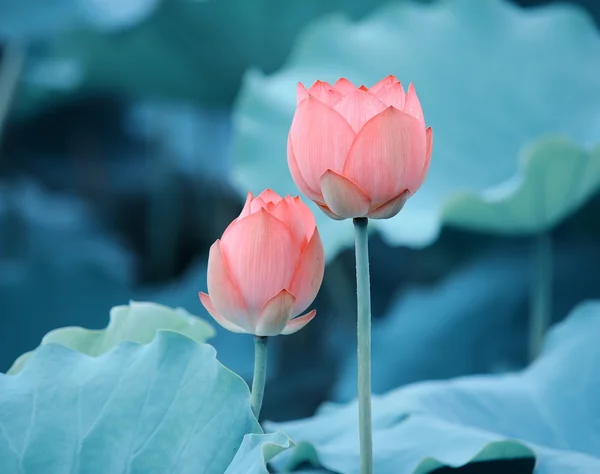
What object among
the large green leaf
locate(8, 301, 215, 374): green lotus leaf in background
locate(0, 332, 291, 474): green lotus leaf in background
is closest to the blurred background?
the large green leaf

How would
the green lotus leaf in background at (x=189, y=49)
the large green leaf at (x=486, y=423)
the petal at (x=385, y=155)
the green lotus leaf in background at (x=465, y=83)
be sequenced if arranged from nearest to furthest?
the petal at (x=385, y=155) < the large green leaf at (x=486, y=423) < the green lotus leaf in background at (x=465, y=83) < the green lotus leaf in background at (x=189, y=49)

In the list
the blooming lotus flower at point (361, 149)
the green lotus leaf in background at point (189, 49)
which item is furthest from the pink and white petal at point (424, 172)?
the green lotus leaf in background at point (189, 49)

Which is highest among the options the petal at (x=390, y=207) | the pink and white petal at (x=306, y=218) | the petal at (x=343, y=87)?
the petal at (x=343, y=87)

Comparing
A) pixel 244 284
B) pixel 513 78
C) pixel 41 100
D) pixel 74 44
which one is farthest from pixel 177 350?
pixel 41 100

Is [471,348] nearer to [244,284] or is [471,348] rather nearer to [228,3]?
[228,3]

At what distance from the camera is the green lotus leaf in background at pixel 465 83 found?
4.37 ft

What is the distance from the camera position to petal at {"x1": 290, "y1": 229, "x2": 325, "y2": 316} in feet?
1.63

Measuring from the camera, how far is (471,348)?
153cm

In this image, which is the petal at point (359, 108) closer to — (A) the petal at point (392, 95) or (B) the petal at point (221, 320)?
(A) the petal at point (392, 95)

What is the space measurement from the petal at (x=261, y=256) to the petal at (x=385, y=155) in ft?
0.19

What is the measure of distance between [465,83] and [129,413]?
3.31 ft

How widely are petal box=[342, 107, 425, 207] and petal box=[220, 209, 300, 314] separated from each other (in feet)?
0.19

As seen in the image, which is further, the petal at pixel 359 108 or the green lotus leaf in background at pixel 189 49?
the green lotus leaf in background at pixel 189 49

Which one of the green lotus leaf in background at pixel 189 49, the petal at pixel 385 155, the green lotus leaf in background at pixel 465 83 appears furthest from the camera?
the green lotus leaf in background at pixel 189 49
